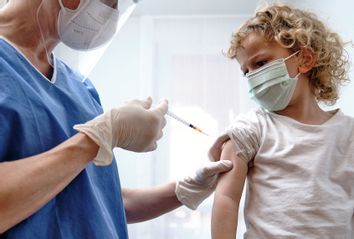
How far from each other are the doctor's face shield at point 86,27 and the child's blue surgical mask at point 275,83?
445mm

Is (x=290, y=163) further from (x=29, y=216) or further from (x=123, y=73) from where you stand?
(x=123, y=73)

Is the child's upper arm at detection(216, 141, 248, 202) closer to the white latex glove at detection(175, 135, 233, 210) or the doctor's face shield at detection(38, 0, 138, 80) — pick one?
the white latex glove at detection(175, 135, 233, 210)

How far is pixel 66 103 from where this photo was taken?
0.90 m

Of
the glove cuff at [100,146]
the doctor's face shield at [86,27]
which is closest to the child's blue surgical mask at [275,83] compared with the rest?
the doctor's face shield at [86,27]

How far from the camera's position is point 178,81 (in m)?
2.83

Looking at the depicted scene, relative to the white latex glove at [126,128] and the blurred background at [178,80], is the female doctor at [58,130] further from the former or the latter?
the blurred background at [178,80]

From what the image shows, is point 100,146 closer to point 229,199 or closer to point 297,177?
point 229,199

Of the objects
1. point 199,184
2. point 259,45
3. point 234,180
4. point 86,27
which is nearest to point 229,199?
point 234,180

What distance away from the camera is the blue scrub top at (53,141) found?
726 mm

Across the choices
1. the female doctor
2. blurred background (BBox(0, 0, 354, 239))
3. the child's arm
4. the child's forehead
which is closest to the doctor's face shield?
the female doctor

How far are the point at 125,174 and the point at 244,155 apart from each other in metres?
1.88

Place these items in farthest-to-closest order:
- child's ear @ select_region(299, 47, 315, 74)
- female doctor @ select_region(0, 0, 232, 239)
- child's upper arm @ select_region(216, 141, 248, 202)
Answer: child's ear @ select_region(299, 47, 315, 74)
child's upper arm @ select_region(216, 141, 248, 202)
female doctor @ select_region(0, 0, 232, 239)

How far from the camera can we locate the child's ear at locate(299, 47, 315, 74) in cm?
112

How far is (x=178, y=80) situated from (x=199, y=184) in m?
1.75
